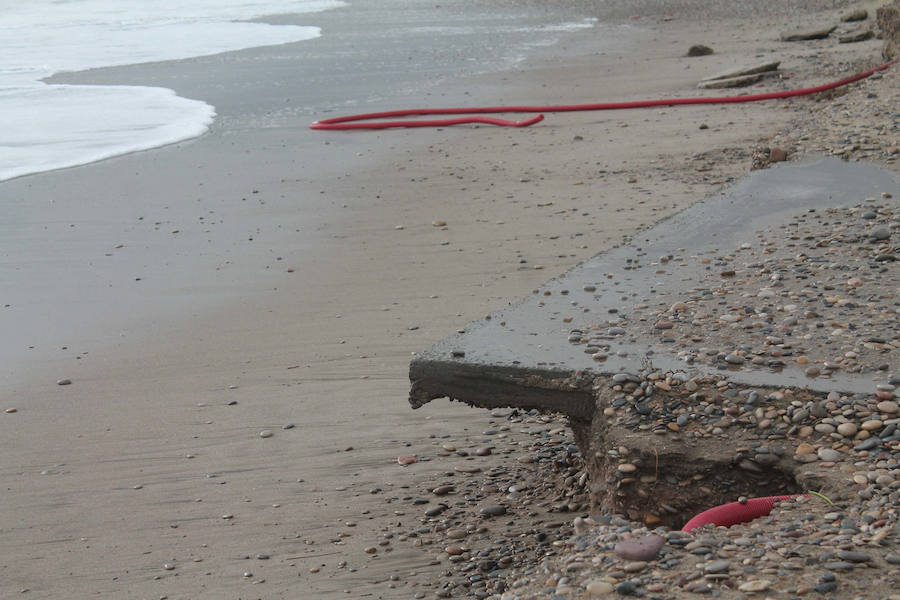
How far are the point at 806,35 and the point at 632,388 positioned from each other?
475 inches

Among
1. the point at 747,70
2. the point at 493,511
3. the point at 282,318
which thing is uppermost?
the point at 747,70

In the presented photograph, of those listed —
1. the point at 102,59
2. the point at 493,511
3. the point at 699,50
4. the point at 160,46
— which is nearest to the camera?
the point at 493,511

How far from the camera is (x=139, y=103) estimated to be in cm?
1115

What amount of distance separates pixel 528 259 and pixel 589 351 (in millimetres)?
2439

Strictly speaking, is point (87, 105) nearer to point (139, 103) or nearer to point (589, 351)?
point (139, 103)

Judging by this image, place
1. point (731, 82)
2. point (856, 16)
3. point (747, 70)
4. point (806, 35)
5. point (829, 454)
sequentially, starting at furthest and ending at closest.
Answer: point (856, 16) → point (806, 35) → point (747, 70) → point (731, 82) → point (829, 454)

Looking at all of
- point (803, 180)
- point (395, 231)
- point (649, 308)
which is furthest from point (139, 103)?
point (649, 308)

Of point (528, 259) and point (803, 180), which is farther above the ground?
point (803, 180)

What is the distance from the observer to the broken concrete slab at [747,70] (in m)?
10.7

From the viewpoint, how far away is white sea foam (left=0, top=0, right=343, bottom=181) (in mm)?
9148

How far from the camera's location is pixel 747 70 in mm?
10719

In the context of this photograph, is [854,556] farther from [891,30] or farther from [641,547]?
[891,30]

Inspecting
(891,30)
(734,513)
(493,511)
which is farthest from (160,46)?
(734,513)

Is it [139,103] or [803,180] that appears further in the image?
[139,103]
